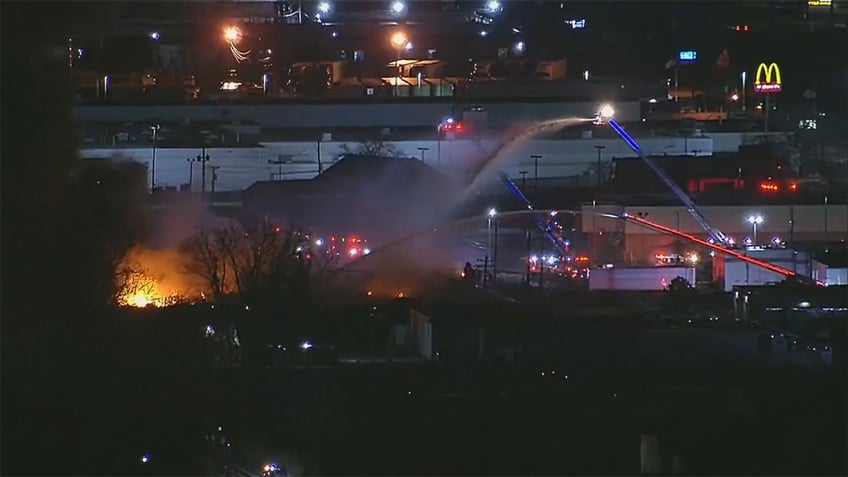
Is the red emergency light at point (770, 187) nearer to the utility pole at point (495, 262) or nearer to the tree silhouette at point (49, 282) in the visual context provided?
the utility pole at point (495, 262)

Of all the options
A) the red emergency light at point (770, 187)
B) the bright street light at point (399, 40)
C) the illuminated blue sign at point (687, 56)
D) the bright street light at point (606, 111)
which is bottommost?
the red emergency light at point (770, 187)

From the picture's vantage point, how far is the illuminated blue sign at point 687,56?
1020cm

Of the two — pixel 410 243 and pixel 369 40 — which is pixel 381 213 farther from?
pixel 369 40

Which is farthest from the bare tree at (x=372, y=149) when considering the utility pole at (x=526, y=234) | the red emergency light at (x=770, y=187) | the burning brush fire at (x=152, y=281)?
the burning brush fire at (x=152, y=281)

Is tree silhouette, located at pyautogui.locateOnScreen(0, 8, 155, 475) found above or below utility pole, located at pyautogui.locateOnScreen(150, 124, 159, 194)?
below

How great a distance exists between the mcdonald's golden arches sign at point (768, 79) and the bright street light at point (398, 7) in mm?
3281

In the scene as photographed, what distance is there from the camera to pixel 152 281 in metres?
4.11

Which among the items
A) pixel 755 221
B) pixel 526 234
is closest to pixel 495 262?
pixel 526 234

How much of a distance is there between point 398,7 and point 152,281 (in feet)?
24.6

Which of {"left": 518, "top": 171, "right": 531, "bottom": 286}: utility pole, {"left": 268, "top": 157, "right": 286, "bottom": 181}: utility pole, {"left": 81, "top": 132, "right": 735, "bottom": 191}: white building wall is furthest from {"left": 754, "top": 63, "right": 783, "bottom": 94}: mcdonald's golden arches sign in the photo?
{"left": 268, "top": 157, "right": 286, "bottom": 181}: utility pole

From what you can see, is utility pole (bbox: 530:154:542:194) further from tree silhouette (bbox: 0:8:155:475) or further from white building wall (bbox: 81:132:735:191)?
tree silhouette (bbox: 0:8:155:475)

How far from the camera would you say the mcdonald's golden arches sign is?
8.57 m

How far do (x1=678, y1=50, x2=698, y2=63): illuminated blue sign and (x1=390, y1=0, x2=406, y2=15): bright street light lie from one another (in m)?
2.50

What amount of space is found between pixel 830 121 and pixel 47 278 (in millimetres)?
5574
